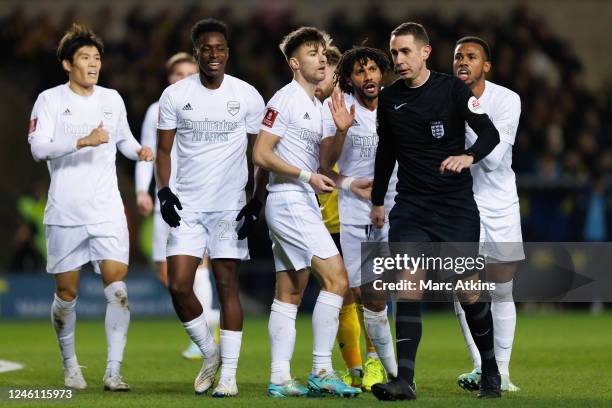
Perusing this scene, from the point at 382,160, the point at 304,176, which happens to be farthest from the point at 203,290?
the point at 382,160

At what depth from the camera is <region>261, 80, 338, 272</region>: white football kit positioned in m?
7.87

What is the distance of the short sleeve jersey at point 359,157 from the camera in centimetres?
859

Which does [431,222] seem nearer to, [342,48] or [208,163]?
[208,163]

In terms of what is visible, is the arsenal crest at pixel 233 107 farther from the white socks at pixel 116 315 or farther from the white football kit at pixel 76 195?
the white socks at pixel 116 315

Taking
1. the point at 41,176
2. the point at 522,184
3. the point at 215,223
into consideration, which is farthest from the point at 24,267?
the point at 215,223

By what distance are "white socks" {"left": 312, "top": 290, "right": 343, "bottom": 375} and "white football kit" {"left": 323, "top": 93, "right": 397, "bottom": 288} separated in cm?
76

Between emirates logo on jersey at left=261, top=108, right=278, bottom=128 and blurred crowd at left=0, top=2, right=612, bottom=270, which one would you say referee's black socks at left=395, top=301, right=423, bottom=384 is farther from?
blurred crowd at left=0, top=2, right=612, bottom=270

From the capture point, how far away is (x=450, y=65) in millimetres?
19562

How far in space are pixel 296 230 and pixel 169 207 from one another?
882 millimetres

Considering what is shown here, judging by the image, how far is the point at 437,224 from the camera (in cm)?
759

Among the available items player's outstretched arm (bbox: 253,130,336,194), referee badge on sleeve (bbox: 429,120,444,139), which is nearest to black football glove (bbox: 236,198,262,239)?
player's outstretched arm (bbox: 253,130,336,194)

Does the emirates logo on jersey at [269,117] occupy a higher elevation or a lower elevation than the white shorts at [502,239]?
higher

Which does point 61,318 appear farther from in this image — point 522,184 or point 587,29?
point 587,29

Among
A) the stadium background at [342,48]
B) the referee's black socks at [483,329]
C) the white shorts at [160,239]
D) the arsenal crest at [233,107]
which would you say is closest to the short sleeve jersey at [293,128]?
the arsenal crest at [233,107]
